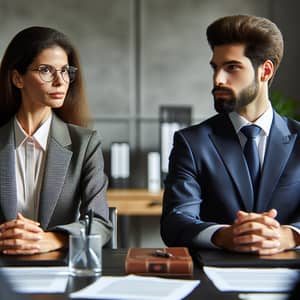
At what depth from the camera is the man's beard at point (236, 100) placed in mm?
2182

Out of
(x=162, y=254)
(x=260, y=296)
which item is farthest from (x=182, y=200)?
(x=260, y=296)

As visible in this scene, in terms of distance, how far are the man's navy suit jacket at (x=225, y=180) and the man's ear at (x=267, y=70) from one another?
172 mm

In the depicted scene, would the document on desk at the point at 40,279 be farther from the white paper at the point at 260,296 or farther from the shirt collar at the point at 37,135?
the shirt collar at the point at 37,135

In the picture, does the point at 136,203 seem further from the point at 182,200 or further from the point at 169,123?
the point at 182,200

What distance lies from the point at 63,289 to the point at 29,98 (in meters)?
1.00

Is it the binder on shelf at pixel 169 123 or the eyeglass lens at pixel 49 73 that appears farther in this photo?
the binder on shelf at pixel 169 123

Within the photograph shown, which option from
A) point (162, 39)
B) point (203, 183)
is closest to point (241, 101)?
point (203, 183)

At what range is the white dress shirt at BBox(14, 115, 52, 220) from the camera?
220cm

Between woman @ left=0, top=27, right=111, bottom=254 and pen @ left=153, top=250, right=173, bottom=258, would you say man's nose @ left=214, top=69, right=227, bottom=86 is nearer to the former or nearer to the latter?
woman @ left=0, top=27, right=111, bottom=254

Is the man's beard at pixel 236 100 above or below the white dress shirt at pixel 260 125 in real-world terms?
above

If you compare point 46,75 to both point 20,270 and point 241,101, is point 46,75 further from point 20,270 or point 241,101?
point 20,270

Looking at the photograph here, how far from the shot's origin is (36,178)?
2211mm

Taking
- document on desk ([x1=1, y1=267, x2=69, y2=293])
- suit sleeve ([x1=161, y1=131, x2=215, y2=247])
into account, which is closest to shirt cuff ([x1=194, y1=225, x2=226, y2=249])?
suit sleeve ([x1=161, y1=131, x2=215, y2=247])

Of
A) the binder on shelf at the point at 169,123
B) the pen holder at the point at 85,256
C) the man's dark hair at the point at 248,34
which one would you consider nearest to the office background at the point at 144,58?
the binder on shelf at the point at 169,123
